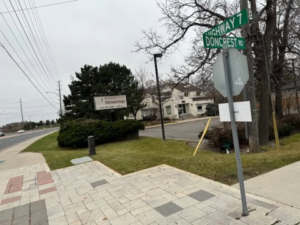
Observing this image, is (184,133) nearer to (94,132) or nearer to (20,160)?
(94,132)

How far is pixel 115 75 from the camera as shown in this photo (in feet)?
94.7

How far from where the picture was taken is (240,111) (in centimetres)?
290

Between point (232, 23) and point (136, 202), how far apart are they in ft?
10.6

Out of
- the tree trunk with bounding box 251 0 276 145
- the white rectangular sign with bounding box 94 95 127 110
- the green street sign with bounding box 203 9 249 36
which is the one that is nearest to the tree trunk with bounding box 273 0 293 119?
the tree trunk with bounding box 251 0 276 145

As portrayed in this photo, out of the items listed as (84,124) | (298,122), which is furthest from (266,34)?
(84,124)

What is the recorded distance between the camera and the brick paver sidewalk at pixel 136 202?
3027 mm

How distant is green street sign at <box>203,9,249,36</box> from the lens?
301cm

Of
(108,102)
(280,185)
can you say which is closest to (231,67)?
(280,185)

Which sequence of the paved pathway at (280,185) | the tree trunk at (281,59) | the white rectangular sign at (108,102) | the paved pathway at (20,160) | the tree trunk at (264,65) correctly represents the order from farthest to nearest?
the white rectangular sign at (108,102) → the tree trunk at (281,59) → the tree trunk at (264,65) → the paved pathway at (20,160) → the paved pathway at (280,185)

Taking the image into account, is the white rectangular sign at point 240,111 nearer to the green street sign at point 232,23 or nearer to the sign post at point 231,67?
the sign post at point 231,67

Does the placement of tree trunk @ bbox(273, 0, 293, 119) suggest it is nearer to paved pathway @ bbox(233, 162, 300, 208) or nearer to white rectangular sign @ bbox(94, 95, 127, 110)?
paved pathway @ bbox(233, 162, 300, 208)

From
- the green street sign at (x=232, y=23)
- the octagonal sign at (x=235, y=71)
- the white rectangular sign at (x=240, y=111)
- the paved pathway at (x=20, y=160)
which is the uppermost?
the green street sign at (x=232, y=23)

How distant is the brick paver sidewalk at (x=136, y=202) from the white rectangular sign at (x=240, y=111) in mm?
1329

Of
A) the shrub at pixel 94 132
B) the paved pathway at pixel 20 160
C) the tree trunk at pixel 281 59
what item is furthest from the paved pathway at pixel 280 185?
the shrub at pixel 94 132
